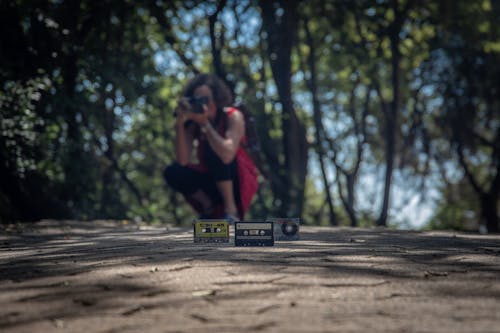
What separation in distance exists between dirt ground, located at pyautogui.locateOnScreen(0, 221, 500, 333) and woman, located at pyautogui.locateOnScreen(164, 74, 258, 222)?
11.4 feet

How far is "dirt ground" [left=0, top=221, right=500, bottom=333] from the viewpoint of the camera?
240cm

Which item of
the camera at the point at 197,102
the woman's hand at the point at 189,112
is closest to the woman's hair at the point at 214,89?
the camera at the point at 197,102

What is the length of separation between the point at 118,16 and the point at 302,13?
3.41m

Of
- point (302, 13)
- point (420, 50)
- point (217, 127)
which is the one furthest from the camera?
point (420, 50)

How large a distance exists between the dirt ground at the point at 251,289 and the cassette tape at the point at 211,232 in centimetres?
35

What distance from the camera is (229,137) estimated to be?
814cm

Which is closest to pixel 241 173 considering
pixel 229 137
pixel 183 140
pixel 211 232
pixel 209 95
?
pixel 229 137

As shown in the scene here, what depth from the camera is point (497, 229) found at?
1511cm

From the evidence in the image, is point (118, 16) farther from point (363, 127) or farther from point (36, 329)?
point (36, 329)

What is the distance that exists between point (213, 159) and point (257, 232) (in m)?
3.55

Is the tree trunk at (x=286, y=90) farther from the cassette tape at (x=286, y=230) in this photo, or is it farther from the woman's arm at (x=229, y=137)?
the cassette tape at (x=286, y=230)

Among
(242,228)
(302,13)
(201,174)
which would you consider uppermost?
(302,13)

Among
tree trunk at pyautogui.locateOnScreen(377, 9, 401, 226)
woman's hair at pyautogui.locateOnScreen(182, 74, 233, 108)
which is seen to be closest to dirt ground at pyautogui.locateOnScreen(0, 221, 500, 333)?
woman's hair at pyautogui.locateOnScreen(182, 74, 233, 108)

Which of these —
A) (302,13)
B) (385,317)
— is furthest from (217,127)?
(385,317)
